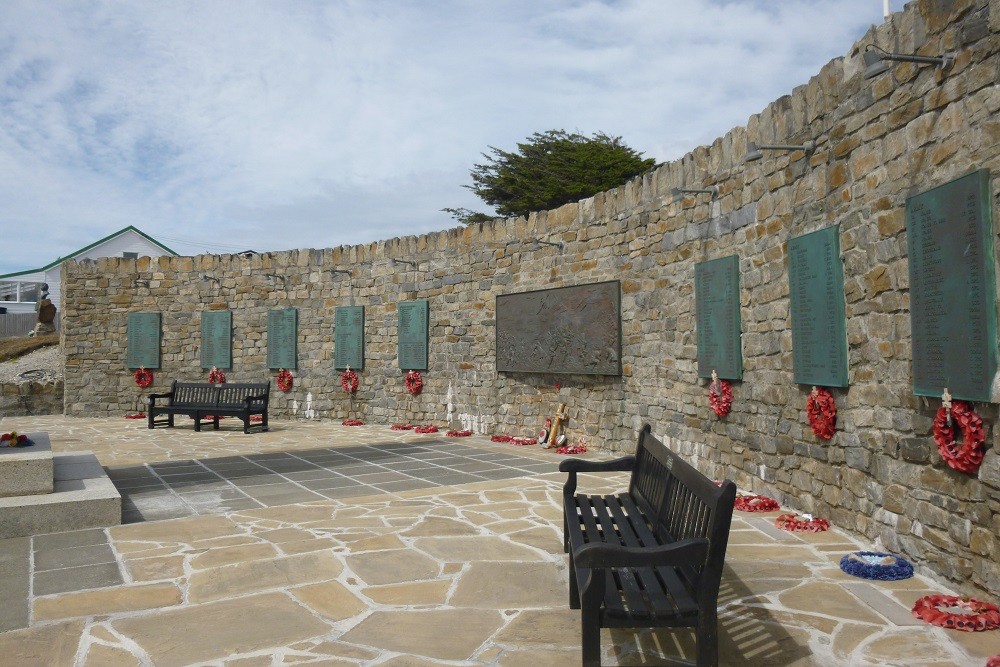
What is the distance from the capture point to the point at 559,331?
31.0 ft

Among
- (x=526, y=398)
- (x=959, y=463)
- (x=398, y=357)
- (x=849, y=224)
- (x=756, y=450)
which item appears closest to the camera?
(x=959, y=463)

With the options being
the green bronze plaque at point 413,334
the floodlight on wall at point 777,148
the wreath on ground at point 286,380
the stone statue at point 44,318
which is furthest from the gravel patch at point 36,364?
the floodlight on wall at point 777,148

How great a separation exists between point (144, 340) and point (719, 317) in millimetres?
12296

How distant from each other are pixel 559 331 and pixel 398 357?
3807 millimetres

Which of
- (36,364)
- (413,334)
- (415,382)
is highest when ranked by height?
(413,334)

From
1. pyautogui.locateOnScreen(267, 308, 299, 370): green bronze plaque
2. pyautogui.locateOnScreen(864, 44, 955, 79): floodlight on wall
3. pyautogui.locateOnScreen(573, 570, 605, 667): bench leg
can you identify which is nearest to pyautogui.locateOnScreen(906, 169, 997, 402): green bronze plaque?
pyautogui.locateOnScreen(864, 44, 955, 79): floodlight on wall

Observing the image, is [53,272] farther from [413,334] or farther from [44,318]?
[413,334]

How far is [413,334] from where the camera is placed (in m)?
12.0

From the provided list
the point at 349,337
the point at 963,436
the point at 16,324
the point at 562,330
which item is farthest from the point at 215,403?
the point at 16,324

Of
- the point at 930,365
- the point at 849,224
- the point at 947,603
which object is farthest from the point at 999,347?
the point at 849,224

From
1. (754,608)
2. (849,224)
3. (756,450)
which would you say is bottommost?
(754,608)

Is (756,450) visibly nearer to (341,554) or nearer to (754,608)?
(754,608)

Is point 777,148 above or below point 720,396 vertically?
above

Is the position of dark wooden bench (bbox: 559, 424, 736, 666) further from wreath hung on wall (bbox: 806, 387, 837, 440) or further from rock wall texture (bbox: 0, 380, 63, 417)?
rock wall texture (bbox: 0, 380, 63, 417)
